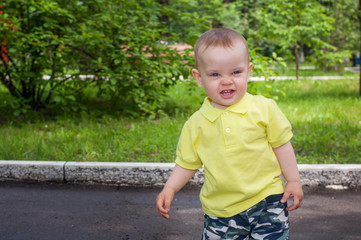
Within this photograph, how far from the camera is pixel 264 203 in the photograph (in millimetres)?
2053

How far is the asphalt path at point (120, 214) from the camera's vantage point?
344cm

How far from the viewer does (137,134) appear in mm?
6059

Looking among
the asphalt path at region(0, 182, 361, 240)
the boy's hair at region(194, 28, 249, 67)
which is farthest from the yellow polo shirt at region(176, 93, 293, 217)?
the asphalt path at region(0, 182, 361, 240)

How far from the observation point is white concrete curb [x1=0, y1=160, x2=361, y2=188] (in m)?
4.43

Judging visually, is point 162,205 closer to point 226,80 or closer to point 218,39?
point 226,80

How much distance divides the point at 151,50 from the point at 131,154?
98.1 inches

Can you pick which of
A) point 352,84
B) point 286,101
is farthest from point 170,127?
point 352,84

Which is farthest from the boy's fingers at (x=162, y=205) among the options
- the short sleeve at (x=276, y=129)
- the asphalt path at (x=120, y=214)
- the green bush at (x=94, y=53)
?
the green bush at (x=94, y=53)

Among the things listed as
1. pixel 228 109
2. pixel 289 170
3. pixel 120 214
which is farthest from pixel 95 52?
pixel 289 170

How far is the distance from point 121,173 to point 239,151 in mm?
2750

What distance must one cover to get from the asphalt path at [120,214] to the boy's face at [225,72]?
1.67m

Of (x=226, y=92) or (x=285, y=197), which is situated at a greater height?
(x=226, y=92)

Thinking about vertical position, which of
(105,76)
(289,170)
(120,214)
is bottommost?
(120,214)

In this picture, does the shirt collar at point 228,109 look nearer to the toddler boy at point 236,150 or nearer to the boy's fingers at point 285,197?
the toddler boy at point 236,150
